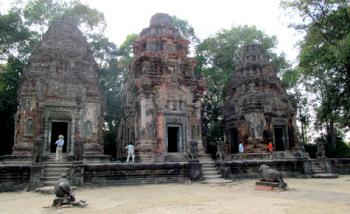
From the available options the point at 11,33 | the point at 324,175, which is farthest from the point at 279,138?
the point at 11,33

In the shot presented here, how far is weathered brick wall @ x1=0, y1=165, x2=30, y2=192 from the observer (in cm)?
1200

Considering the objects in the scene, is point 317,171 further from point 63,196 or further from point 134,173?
point 63,196

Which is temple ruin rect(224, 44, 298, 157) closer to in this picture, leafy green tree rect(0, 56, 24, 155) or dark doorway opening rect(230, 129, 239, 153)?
dark doorway opening rect(230, 129, 239, 153)

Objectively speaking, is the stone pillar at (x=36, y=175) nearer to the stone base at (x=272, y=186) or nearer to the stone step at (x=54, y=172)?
the stone step at (x=54, y=172)

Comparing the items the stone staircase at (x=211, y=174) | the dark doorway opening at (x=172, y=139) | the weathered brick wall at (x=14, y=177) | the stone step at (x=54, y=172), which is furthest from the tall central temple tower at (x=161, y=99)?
the weathered brick wall at (x=14, y=177)

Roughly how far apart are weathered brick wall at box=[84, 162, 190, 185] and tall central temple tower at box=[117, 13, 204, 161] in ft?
11.3

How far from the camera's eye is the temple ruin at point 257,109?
912 inches

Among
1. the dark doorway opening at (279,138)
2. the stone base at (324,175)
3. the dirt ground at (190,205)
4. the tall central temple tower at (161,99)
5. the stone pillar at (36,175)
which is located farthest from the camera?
the dark doorway opening at (279,138)

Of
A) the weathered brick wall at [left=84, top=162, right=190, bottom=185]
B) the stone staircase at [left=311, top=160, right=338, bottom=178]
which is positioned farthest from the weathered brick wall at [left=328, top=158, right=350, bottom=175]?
the weathered brick wall at [left=84, top=162, right=190, bottom=185]

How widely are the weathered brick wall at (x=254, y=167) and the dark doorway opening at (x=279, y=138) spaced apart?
639 cm

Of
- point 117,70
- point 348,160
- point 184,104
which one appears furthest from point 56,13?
point 348,160

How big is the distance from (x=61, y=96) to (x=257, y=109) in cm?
1447

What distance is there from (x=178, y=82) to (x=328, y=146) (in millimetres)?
16627

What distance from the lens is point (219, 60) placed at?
31.4 metres
